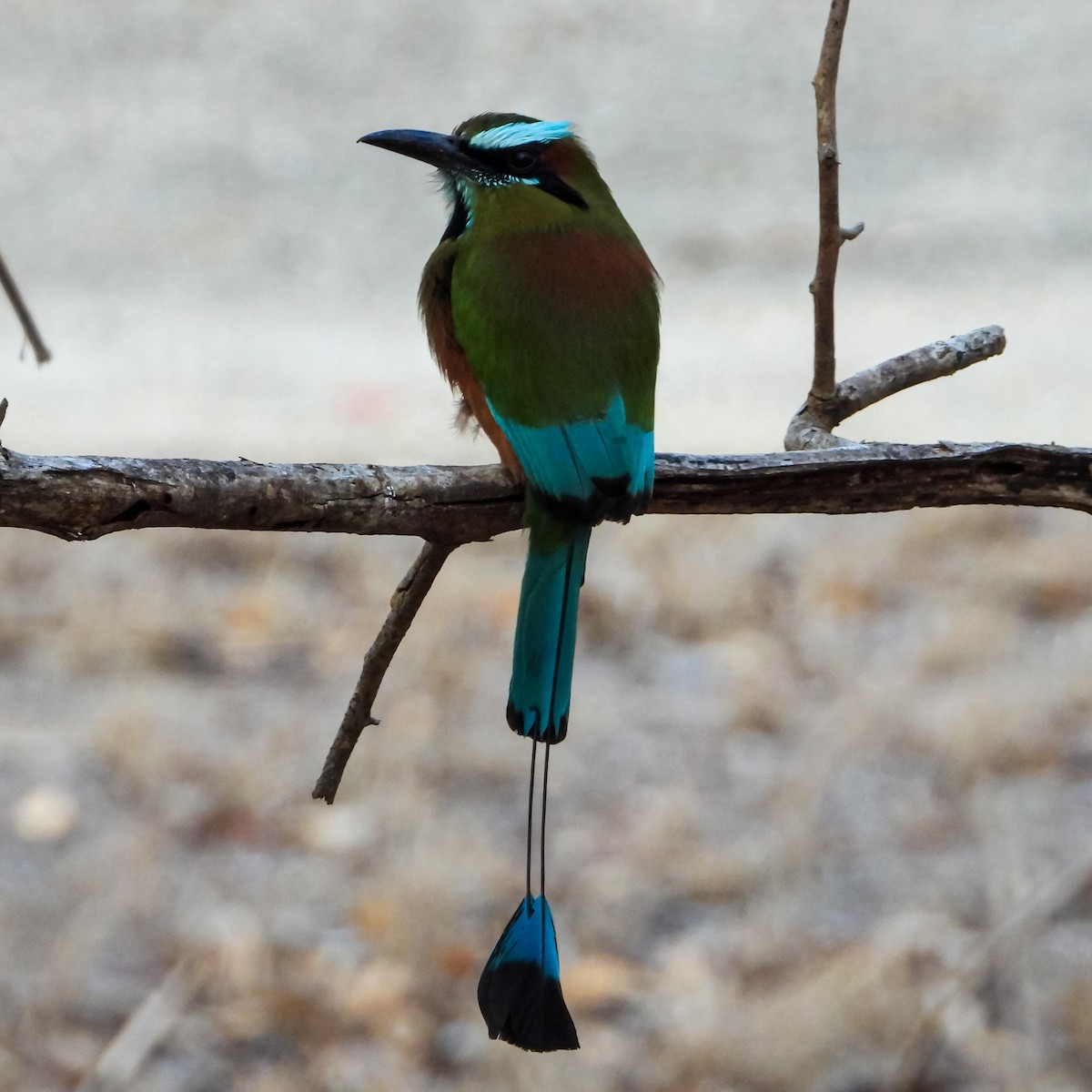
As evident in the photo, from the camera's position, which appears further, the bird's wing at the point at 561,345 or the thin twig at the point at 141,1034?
the thin twig at the point at 141,1034

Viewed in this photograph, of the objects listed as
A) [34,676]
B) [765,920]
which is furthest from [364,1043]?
[34,676]

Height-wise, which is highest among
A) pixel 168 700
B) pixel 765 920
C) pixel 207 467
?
pixel 207 467

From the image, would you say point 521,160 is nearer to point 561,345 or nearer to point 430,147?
point 430,147

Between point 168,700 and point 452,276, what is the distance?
209 centimetres

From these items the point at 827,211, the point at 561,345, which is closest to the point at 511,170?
the point at 561,345

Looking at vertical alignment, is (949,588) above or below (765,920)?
above

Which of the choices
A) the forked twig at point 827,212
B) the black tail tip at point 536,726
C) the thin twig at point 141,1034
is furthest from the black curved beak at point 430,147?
the thin twig at point 141,1034

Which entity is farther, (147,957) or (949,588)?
(949,588)

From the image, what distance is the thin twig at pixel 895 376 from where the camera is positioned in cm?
172

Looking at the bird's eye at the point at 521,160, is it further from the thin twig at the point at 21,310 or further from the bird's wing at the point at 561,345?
the thin twig at the point at 21,310

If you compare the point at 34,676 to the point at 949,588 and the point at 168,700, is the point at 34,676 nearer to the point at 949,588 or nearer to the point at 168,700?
the point at 168,700

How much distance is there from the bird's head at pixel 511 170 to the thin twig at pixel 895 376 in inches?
12.6

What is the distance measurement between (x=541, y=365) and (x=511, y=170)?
0.84ft

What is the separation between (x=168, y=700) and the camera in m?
3.45
